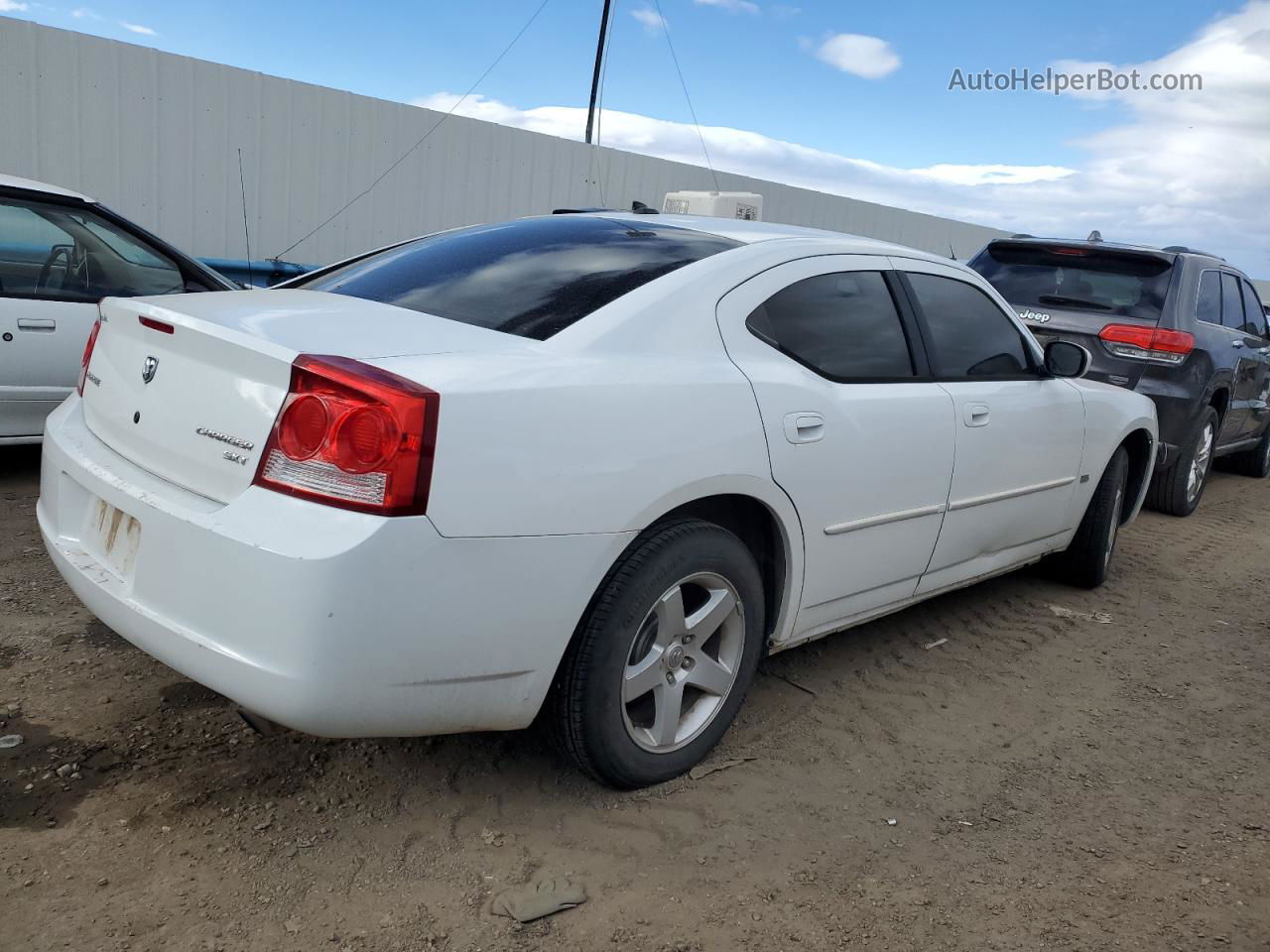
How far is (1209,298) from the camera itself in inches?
285

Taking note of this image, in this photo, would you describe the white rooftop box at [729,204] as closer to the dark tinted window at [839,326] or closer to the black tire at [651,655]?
the dark tinted window at [839,326]

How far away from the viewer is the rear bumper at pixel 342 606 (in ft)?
6.92

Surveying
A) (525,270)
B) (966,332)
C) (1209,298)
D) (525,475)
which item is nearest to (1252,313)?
(1209,298)

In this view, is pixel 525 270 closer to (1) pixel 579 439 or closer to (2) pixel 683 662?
(1) pixel 579 439

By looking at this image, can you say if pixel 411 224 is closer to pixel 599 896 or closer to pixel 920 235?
pixel 599 896

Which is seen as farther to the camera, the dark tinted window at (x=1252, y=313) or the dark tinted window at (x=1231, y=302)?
the dark tinted window at (x=1252, y=313)

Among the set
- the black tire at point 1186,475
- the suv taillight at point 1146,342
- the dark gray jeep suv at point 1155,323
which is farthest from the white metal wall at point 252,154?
the black tire at point 1186,475

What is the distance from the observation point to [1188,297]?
6.84 m

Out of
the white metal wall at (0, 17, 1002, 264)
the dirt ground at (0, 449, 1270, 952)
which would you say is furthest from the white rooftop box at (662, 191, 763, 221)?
the dirt ground at (0, 449, 1270, 952)

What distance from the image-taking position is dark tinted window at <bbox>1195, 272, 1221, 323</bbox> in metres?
7.04

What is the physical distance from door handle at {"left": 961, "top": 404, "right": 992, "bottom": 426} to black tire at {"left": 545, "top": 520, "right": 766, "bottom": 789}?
1204 mm

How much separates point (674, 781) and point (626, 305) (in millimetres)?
1285

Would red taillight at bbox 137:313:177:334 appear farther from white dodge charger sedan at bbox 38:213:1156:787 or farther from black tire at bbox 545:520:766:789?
black tire at bbox 545:520:766:789

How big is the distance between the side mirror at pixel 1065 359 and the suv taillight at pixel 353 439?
3.03m
